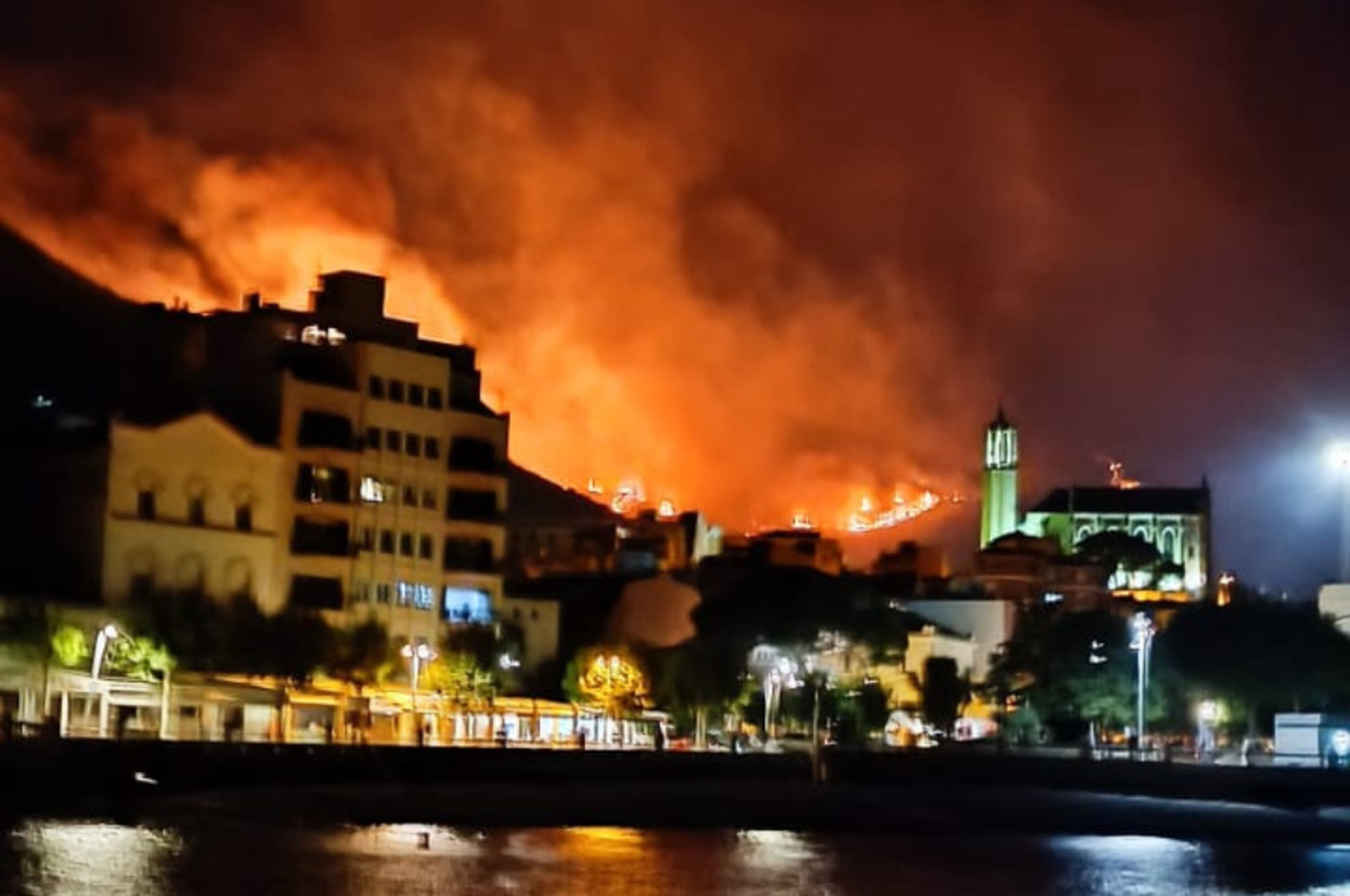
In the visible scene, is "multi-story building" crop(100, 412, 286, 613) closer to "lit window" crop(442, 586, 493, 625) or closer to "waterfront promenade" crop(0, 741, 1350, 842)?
"lit window" crop(442, 586, 493, 625)

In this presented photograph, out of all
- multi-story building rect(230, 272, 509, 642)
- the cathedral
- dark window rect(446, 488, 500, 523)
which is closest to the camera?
multi-story building rect(230, 272, 509, 642)

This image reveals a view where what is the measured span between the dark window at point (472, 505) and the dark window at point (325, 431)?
660cm

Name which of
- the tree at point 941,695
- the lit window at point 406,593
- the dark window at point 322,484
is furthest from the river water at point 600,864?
the tree at point 941,695

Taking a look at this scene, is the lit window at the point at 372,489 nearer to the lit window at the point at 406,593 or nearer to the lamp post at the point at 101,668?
the lit window at the point at 406,593

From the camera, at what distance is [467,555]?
95.4m

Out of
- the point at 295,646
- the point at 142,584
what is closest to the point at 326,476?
the point at 142,584

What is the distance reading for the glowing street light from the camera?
69625 mm

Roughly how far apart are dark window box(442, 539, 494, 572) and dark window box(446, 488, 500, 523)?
36.6 inches

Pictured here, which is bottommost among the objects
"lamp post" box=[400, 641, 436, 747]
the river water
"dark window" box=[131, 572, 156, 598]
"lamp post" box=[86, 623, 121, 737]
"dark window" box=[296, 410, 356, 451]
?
the river water

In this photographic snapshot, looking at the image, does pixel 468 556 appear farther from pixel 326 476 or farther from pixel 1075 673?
pixel 1075 673

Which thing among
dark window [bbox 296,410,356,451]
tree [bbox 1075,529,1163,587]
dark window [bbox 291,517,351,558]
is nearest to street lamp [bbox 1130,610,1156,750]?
dark window [bbox 291,517,351,558]

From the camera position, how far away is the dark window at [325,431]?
88250mm

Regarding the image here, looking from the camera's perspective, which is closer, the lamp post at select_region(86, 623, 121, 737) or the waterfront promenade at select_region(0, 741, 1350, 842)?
the waterfront promenade at select_region(0, 741, 1350, 842)

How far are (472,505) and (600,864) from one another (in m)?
44.0
